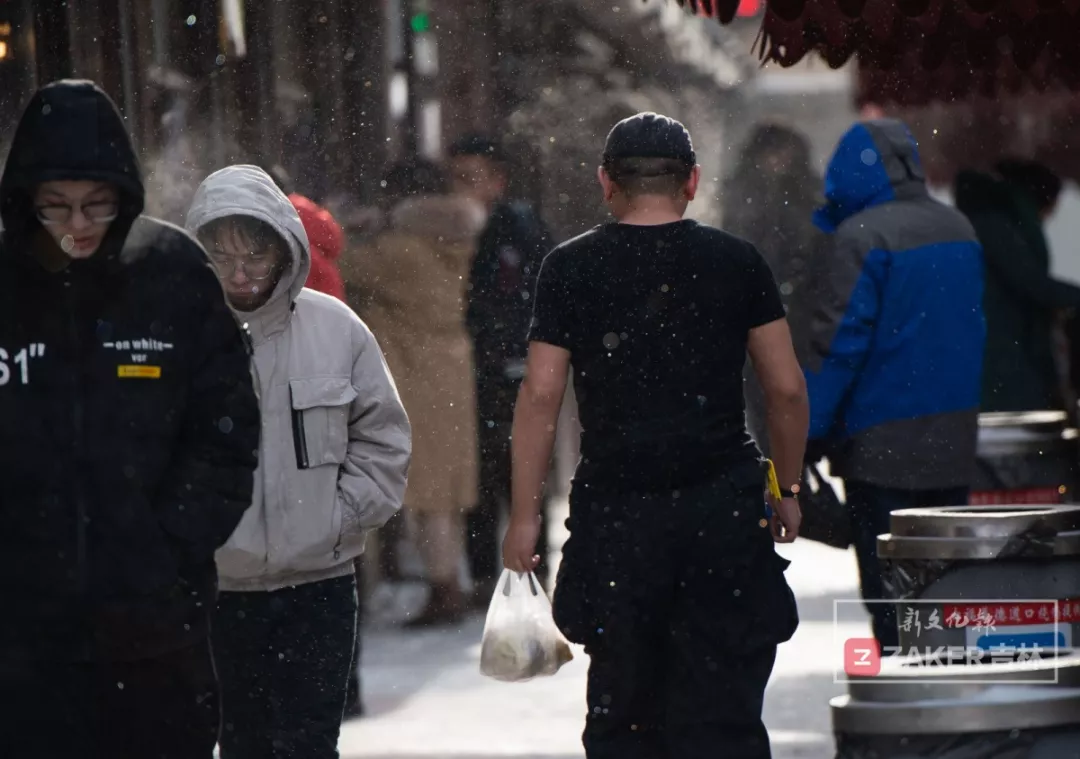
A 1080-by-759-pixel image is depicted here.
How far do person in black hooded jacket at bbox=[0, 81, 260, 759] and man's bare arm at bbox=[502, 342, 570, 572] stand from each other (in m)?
1.26

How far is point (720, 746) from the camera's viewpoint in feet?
17.6

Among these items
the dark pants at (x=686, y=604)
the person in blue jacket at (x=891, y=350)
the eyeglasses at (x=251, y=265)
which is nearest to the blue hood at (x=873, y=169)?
the person in blue jacket at (x=891, y=350)

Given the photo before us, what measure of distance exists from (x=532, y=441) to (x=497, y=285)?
347cm

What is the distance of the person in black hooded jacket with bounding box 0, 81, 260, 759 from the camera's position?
4.14 meters

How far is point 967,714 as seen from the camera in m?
4.39

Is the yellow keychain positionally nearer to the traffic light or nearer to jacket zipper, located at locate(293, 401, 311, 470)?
jacket zipper, located at locate(293, 401, 311, 470)

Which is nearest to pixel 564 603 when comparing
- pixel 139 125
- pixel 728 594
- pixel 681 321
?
pixel 728 594

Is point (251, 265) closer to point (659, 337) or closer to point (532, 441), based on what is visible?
point (532, 441)

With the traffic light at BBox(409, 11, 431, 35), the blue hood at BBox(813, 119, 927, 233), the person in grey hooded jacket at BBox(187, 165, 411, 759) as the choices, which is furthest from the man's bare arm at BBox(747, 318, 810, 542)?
the traffic light at BBox(409, 11, 431, 35)

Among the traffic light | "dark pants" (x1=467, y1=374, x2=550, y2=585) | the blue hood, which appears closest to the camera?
the blue hood

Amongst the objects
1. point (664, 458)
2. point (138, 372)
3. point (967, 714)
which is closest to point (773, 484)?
point (664, 458)

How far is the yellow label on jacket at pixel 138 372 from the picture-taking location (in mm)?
4184

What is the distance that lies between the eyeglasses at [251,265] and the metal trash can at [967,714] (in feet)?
5.87

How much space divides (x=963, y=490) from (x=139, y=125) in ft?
11.3
